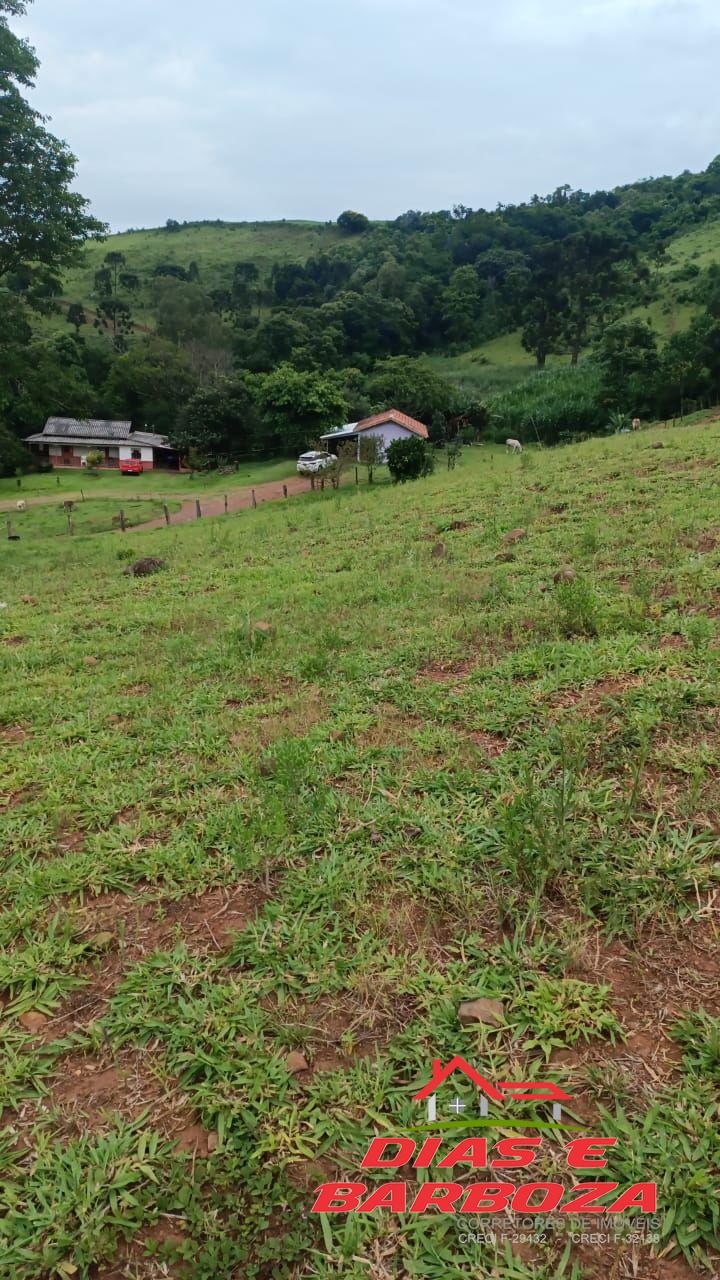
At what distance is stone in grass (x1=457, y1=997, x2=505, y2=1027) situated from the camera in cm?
208

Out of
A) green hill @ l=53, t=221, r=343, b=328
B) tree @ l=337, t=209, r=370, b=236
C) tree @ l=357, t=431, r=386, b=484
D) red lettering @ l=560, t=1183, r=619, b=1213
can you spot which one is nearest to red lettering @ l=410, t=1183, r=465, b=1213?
red lettering @ l=560, t=1183, r=619, b=1213

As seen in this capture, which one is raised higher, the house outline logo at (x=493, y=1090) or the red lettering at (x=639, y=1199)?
the house outline logo at (x=493, y=1090)

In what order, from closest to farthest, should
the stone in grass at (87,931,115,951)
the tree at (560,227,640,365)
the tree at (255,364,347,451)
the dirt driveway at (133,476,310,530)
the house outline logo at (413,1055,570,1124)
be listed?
Answer: 1. the house outline logo at (413,1055,570,1124)
2. the stone in grass at (87,931,115,951)
3. the dirt driveway at (133,476,310,530)
4. the tree at (255,364,347,451)
5. the tree at (560,227,640,365)

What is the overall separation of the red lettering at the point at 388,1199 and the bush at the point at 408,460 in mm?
22573

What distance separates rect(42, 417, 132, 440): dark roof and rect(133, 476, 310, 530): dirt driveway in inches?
592

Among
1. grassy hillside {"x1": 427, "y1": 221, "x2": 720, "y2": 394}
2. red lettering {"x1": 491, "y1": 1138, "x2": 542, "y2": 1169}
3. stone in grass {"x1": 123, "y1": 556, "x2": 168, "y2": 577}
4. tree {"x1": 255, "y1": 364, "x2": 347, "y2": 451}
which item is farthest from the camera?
grassy hillside {"x1": 427, "y1": 221, "x2": 720, "y2": 394}

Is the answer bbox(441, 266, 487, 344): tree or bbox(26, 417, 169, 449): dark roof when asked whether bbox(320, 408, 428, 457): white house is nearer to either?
bbox(26, 417, 169, 449): dark roof

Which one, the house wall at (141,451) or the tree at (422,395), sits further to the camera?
the house wall at (141,451)

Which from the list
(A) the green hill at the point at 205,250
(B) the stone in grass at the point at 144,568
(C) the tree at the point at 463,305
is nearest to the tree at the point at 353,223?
(A) the green hill at the point at 205,250

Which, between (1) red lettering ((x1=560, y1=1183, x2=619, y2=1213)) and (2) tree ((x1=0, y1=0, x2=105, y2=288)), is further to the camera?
(2) tree ((x1=0, y1=0, x2=105, y2=288))

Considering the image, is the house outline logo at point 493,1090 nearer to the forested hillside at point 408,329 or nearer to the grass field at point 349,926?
the grass field at point 349,926

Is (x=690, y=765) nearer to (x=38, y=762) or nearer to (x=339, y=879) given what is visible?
(x=339, y=879)

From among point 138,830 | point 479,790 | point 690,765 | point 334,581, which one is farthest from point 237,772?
point 334,581

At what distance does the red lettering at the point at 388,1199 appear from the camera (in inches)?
66.0
